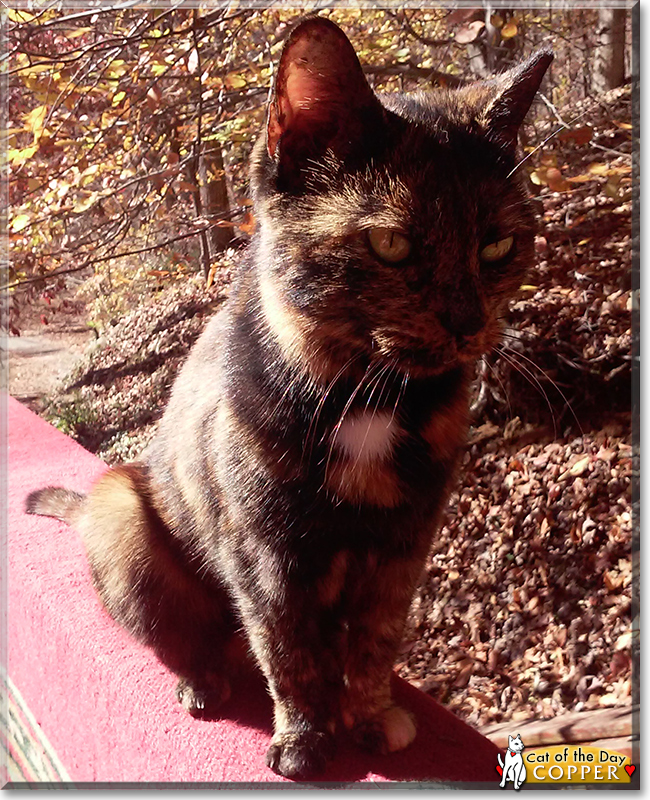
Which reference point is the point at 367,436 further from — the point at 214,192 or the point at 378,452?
the point at 214,192

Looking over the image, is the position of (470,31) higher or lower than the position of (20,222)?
higher

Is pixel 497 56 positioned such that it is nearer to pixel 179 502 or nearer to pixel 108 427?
pixel 179 502

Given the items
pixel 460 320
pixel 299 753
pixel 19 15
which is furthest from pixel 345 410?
pixel 19 15

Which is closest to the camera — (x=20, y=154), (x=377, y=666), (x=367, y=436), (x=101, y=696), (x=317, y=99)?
(x=317, y=99)

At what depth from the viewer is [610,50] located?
0.90 metres

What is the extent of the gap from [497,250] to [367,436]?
221 mm

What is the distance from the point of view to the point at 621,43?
89cm

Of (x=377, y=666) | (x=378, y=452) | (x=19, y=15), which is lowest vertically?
(x=377, y=666)

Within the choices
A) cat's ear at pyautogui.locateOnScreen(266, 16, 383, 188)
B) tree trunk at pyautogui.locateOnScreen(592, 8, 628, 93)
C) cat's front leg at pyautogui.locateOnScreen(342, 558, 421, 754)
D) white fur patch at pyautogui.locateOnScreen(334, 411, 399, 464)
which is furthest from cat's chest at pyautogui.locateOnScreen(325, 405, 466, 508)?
tree trunk at pyautogui.locateOnScreen(592, 8, 628, 93)

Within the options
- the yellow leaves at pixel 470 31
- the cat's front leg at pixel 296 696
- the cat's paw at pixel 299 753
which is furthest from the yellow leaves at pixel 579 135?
the cat's paw at pixel 299 753

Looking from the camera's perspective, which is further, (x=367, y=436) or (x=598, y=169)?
(x=598, y=169)

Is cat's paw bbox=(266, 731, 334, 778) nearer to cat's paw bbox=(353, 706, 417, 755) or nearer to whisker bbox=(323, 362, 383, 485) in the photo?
cat's paw bbox=(353, 706, 417, 755)

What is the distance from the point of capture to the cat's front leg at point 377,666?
0.81 meters

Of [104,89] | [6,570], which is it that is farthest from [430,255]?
[6,570]
